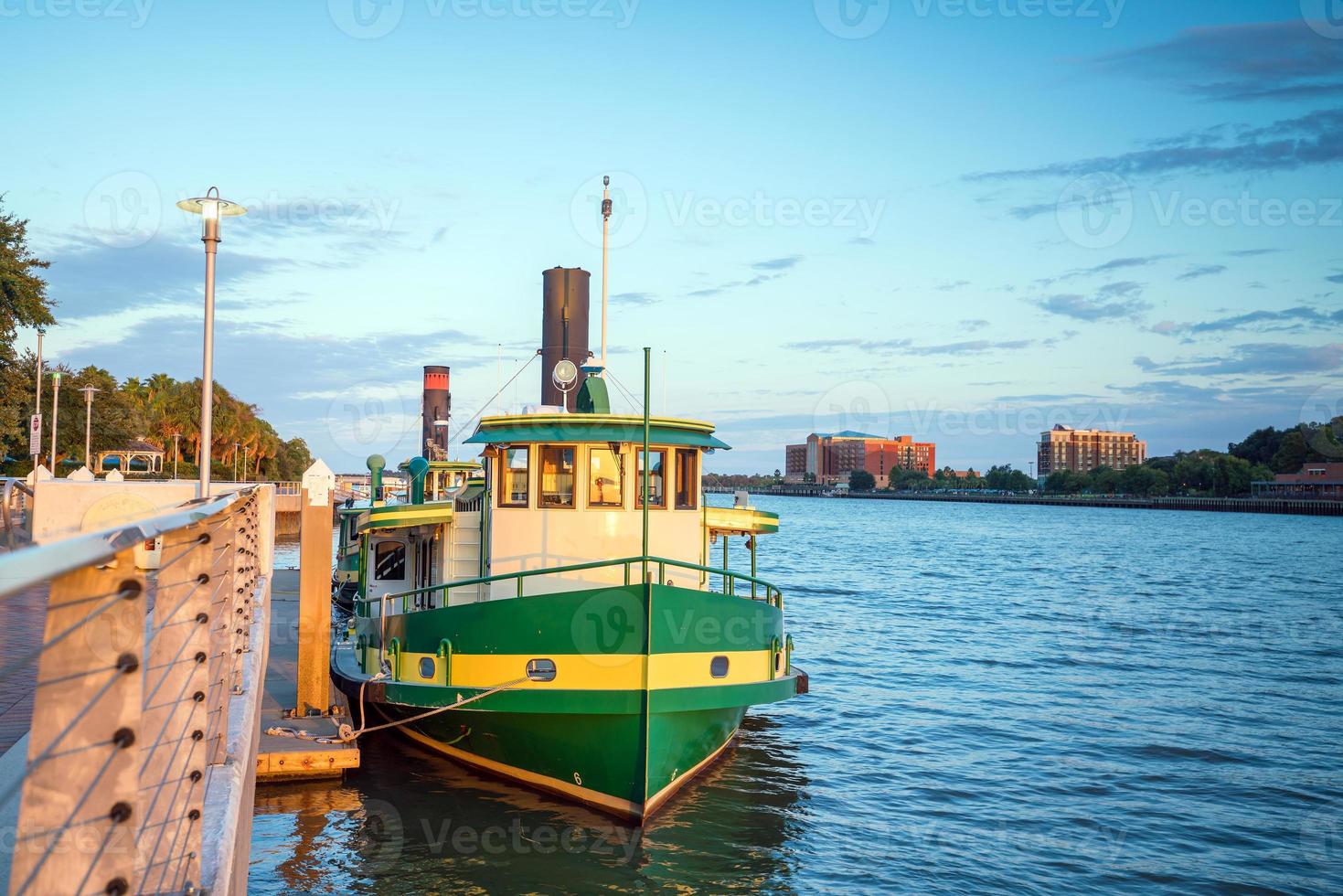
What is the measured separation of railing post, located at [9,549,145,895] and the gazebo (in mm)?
56476

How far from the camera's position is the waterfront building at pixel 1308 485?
166125mm

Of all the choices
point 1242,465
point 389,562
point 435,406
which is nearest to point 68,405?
point 435,406

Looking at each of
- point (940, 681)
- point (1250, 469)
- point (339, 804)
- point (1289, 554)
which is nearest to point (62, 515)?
point (339, 804)

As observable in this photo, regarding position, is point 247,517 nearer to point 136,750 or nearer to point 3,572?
point 136,750

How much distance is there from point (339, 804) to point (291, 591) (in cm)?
1695

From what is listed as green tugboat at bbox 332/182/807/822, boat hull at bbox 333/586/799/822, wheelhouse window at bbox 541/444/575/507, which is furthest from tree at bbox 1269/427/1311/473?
wheelhouse window at bbox 541/444/575/507

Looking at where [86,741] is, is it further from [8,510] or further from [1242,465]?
[1242,465]

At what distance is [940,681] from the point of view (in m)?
25.7

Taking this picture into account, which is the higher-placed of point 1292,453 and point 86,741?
point 1292,453

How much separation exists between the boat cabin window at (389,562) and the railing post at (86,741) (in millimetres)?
18174

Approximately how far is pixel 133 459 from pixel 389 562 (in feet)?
184

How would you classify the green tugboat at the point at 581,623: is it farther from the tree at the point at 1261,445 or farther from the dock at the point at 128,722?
the tree at the point at 1261,445

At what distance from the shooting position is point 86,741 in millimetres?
2256

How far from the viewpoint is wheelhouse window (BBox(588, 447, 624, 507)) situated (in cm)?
1455
